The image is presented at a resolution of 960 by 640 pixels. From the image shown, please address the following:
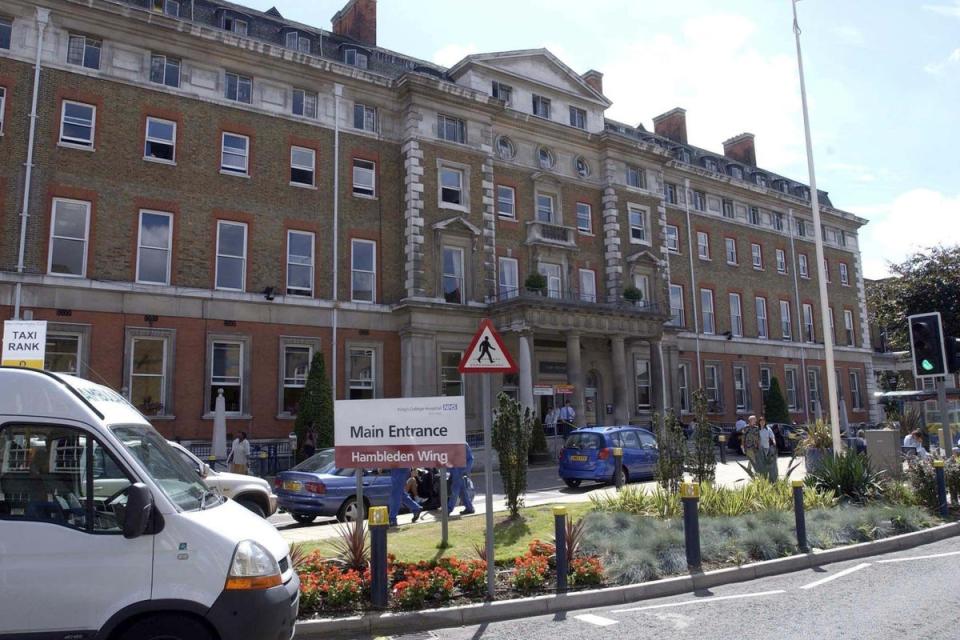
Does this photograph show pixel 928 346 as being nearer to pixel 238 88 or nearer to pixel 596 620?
pixel 596 620

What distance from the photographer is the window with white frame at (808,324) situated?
1828 inches

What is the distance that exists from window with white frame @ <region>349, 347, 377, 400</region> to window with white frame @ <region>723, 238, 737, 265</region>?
81.9 ft

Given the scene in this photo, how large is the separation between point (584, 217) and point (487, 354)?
27.3 metres

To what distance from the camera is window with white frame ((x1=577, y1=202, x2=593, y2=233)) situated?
3444 cm

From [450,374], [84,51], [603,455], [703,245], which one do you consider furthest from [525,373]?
[703,245]

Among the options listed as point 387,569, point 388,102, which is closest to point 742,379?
point 388,102

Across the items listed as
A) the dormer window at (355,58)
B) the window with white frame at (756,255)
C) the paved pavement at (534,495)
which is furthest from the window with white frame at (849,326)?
the dormer window at (355,58)

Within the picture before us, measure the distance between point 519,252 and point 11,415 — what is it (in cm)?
2735

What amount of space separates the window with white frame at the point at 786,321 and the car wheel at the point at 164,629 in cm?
4484

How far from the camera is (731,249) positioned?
4312 centimetres

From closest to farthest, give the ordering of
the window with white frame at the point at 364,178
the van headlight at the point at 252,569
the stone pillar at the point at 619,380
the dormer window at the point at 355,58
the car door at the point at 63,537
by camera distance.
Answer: the car door at the point at 63,537 → the van headlight at the point at 252,569 → the window with white frame at the point at 364,178 → the dormer window at the point at 355,58 → the stone pillar at the point at 619,380

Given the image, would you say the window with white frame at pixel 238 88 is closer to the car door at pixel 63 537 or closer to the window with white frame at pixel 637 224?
the window with white frame at pixel 637 224

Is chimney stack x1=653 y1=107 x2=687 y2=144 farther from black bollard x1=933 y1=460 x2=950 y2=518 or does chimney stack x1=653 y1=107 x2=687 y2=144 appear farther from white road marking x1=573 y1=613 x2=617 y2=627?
white road marking x1=573 y1=613 x2=617 y2=627

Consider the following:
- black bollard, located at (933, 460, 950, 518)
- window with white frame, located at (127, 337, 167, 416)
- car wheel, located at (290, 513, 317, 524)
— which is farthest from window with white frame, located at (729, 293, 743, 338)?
car wheel, located at (290, 513, 317, 524)
